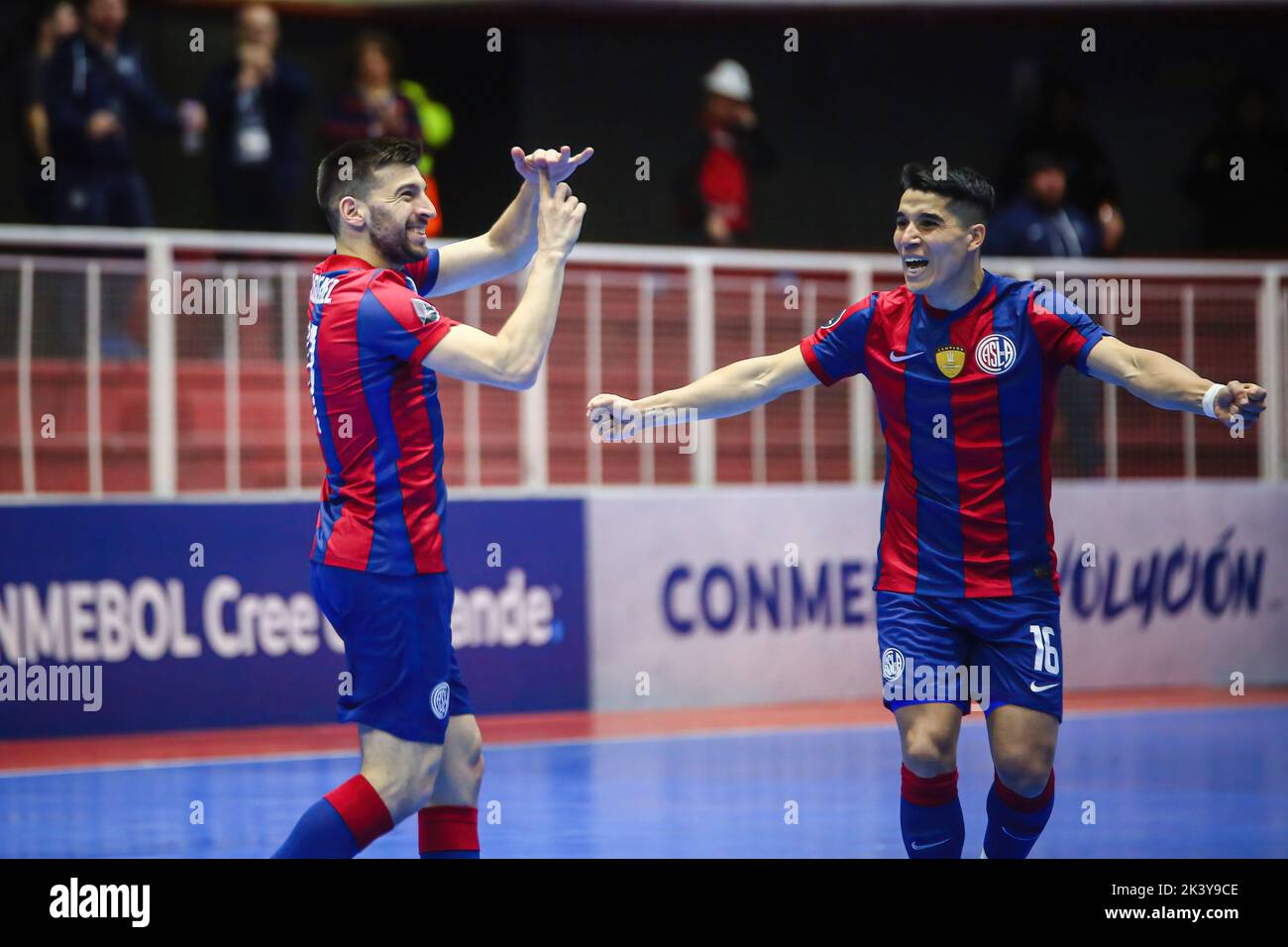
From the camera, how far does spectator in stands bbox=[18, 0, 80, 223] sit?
11.8 m

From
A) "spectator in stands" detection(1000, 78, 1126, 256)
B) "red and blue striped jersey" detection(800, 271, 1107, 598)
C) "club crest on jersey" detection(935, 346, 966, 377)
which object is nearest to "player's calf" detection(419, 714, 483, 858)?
"red and blue striped jersey" detection(800, 271, 1107, 598)

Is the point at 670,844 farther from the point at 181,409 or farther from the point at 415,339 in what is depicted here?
the point at 181,409

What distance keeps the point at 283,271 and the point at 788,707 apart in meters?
4.37

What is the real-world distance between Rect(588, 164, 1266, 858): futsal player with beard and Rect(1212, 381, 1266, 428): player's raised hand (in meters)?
0.23

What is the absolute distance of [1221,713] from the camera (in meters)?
11.9

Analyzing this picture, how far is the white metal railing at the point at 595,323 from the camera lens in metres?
10.7

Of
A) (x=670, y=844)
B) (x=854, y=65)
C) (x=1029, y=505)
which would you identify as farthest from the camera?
(x=854, y=65)

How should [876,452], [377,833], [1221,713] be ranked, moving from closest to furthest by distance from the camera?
1. [377,833]
2. [1221,713]
3. [876,452]

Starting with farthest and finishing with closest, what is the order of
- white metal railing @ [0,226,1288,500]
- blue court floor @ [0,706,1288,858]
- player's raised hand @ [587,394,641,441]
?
white metal railing @ [0,226,1288,500] → blue court floor @ [0,706,1288,858] → player's raised hand @ [587,394,641,441]

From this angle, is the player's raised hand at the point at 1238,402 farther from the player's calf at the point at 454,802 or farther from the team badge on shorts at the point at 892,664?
the player's calf at the point at 454,802

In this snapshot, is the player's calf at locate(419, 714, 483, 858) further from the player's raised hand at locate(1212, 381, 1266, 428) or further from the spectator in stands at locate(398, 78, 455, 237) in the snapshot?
the spectator in stands at locate(398, 78, 455, 237)

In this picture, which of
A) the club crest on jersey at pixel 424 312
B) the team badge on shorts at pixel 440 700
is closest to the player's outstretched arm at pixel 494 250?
the club crest on jersey at pixel 424 312
